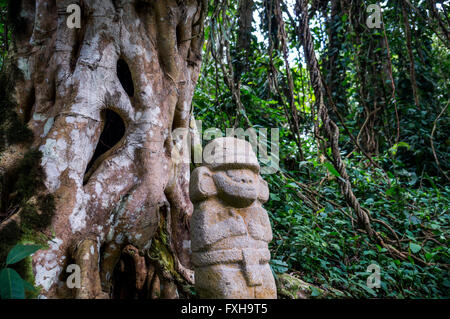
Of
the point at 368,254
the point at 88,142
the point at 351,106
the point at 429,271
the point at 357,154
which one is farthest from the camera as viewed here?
the point at 351,106

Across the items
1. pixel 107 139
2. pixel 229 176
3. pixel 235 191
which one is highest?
pixel 107 139

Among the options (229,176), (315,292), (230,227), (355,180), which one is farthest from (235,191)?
(355,180)

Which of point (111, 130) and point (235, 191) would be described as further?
point (111, 130)

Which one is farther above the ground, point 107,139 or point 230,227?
point 107,139

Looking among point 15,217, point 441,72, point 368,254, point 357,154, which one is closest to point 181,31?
point 15,217

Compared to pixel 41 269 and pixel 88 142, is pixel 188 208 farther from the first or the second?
pixel 41 269

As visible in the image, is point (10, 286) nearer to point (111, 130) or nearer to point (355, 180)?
point (111, 130)

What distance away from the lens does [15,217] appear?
2105 millimetres

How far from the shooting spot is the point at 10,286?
1566mm

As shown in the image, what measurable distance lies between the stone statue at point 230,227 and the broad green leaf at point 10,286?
106 cm

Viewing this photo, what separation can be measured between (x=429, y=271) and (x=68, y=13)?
13.7 feet

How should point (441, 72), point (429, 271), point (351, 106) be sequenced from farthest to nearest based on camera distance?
point (351, 106) → point (441, 72) → point (429, 271)

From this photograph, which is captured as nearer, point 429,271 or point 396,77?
point 429,271

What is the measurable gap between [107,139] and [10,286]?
5.93ft
